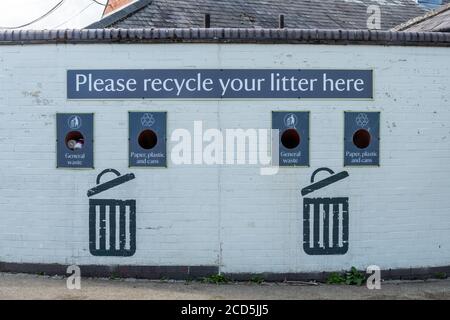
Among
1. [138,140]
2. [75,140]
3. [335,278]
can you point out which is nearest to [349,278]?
[335,278]

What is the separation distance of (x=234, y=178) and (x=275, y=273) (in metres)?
1.23

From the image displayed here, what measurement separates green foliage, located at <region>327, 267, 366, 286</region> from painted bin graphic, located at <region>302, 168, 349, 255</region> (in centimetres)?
27

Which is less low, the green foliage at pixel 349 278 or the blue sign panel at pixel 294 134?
the blue sign panel at pixel 294 134

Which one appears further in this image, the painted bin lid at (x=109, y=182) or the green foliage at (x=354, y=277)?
the painted bin lid at (x=109, y=182)

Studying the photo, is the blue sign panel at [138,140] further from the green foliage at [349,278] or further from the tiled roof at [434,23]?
the tiled roof at [434,23]

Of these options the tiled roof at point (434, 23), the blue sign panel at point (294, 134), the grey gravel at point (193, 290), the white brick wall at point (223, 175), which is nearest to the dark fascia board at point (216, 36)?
the white brick wall at point (223, 175)

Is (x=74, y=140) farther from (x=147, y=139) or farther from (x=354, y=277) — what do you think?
(x=354, y=277)

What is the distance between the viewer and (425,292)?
8.01 m

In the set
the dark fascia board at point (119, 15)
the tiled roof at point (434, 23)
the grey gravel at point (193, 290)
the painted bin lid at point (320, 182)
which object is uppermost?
the dark fascia board at point (119, 15)

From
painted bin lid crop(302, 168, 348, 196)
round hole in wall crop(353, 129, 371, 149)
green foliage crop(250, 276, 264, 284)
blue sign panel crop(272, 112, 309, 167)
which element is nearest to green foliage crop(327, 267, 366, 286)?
→ green foliage crop(250, 276, 264, 284)

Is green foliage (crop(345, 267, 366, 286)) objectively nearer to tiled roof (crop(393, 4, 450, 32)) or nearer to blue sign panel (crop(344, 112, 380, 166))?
blue sign panel (crop(344, 112, 380, 166))

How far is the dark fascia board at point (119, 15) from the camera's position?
13098 millimetres

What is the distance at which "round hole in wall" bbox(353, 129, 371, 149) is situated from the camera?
8.52m

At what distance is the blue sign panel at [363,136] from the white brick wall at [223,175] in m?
0.08
